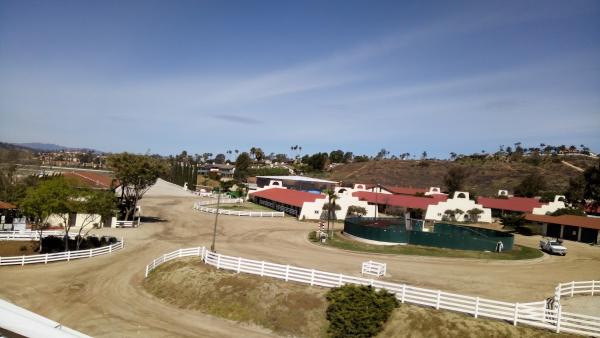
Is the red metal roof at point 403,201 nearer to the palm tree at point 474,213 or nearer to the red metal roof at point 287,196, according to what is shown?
the palm tree at point 474,213

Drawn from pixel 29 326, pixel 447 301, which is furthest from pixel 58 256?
pixel 29 326

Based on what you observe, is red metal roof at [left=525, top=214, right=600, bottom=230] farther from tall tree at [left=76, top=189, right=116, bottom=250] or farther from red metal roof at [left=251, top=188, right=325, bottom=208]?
tall tree at [left=76, top=189, right=116, bottom=250]

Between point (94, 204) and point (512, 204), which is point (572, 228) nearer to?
point (512, 204)

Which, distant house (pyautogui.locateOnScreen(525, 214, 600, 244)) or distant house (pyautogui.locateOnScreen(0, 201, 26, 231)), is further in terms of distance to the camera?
distant house (pyautogui.locateOnScreen(525, 214, 600, 244))

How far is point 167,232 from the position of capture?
52.5 meters

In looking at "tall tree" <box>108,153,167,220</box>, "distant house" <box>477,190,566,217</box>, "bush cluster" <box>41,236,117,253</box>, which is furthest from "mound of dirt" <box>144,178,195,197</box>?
"distant house" <box>477,190,566,217</box>

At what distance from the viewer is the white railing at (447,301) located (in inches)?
828

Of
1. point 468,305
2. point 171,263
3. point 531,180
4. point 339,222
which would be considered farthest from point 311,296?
point 531,180

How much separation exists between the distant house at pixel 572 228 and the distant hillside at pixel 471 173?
7079cm

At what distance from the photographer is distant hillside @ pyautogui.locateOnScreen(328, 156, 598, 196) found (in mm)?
139750

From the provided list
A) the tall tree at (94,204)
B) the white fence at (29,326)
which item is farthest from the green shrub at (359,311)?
the tall tree at (94,204)

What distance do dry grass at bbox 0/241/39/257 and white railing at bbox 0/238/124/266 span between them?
3.67m

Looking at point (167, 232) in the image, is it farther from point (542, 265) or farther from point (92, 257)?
point (542, 265)

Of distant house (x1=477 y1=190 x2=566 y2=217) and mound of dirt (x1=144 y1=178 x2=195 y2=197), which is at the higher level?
distant house (x1=477 y1=190 x2=566 y2=217)
